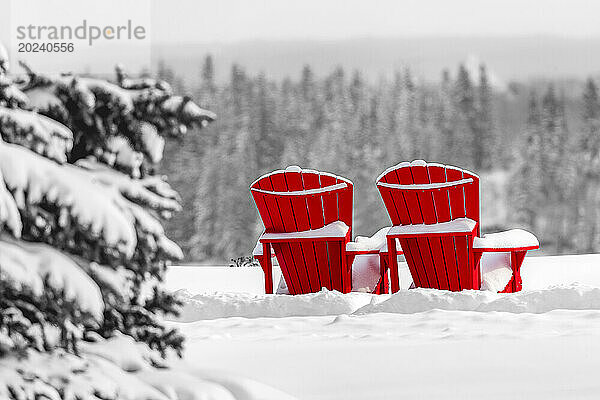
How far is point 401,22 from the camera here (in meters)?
27.8

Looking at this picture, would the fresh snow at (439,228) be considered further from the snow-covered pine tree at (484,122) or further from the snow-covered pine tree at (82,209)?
the snow-covered pine tree at (484,122)

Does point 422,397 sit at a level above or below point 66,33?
below

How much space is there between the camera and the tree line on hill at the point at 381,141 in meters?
26.0

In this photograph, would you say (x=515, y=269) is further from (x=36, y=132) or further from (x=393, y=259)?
(x=36, y=132)

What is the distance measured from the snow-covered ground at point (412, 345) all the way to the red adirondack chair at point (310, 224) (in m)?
0.96

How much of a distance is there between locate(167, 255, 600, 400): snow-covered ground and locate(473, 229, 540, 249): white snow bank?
0.93 meters

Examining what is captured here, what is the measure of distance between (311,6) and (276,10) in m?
1.17

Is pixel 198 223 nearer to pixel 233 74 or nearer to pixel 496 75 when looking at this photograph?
pixel 233 74

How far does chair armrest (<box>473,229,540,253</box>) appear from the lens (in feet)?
19.4

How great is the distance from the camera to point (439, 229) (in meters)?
5.85

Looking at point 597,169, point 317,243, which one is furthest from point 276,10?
point 317,243

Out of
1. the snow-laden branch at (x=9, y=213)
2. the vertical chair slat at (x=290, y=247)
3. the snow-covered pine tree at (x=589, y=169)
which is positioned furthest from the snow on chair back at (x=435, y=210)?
the snow-covered pine tree at (x=589, y=169)

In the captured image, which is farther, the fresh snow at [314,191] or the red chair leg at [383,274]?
the red chair leg at [383,274]

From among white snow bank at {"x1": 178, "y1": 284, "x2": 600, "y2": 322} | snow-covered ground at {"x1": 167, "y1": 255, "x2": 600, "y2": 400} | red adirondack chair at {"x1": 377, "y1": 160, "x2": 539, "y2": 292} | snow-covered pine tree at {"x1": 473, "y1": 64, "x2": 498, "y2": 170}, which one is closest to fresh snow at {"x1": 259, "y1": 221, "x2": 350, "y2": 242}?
red adirondack chair at {"x1": 377, "y1": 160, "x2": 539, "y2": 292}
